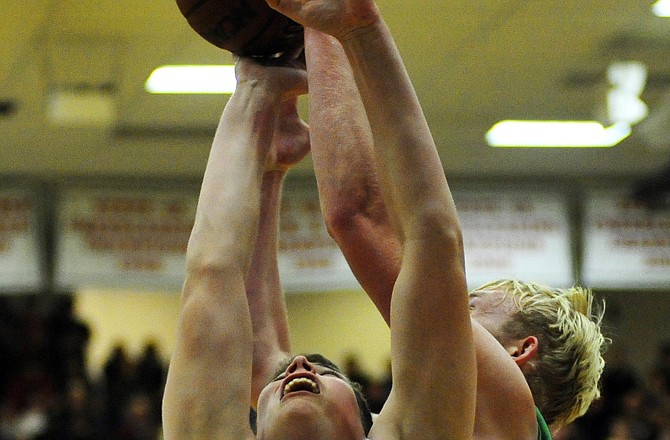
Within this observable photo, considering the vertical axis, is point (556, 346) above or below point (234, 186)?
below

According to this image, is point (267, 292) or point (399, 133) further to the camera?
point (267, 292)

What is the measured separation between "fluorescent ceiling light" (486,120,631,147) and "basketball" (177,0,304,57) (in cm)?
576

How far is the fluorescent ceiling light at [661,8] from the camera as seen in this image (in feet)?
18.3

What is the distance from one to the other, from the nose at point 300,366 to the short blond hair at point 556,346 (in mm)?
536

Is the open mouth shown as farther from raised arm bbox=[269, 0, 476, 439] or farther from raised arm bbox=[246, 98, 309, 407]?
raised arm bbox=[246, 98, 309, 407]

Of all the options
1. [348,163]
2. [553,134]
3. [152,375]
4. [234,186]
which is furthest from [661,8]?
[152,375]

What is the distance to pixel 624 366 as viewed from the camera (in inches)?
394

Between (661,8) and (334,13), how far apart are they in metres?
4.30

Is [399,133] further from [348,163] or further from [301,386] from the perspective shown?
[301,386]

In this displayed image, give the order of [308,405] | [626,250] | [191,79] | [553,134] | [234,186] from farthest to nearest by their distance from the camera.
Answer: [626,250], [553,134], [191,79], [234,186], [308,405]

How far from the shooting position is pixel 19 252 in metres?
8.38

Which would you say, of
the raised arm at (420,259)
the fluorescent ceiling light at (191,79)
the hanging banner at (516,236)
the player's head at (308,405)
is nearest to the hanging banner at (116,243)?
the fluorescent ceiling light at (191,79)

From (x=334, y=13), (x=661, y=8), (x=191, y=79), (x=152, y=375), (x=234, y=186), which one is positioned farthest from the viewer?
(x=152, y=375)

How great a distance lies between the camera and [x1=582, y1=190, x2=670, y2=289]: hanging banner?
8.72 metres
